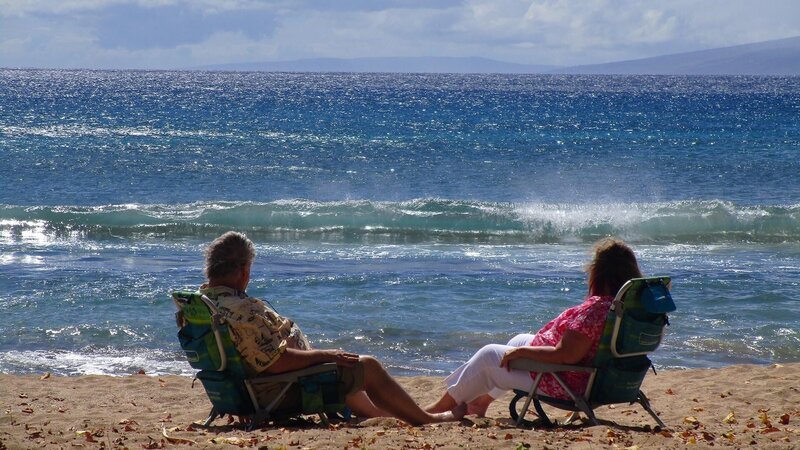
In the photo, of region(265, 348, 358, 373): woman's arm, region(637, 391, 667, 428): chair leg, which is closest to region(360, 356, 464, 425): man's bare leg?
region(265, 348, 358, 373): woman's arm

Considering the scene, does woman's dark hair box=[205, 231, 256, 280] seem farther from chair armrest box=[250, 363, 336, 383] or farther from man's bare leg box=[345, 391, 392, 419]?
man's bare leg box=[345, 391, 392, 419]

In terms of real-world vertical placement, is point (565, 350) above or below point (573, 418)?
above

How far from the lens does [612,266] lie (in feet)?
18.5

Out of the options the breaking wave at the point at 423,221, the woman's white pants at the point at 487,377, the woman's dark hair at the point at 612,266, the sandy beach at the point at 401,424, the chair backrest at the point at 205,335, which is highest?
the woman's dark hair at the point at 612,266

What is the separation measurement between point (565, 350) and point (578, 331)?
125 millimetres

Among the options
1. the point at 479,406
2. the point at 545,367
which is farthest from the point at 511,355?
the point at 479,406

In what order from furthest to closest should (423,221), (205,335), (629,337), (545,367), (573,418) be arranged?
(423,221)
(573,418)
(545,367)
(629,337)
(205,335)

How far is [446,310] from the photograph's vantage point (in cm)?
1048

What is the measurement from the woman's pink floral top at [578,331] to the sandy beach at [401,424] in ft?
0.78

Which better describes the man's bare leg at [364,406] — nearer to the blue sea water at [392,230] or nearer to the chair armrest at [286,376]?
the chair armrest at [286,376]

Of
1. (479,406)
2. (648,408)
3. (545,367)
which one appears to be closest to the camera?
(545,367)

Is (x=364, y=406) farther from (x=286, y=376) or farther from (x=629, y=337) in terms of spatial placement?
(x=629, y=337)

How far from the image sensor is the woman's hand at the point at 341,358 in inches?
221

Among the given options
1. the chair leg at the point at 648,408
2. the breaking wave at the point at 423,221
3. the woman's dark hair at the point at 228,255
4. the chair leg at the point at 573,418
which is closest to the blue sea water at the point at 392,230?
the breaking wave at the point at 423,221
